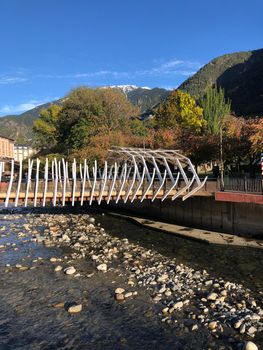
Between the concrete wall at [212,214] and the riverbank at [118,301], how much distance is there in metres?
6.96

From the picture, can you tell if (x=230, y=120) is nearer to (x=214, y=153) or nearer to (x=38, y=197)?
(x=214, y=153)

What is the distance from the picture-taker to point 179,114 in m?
61.2

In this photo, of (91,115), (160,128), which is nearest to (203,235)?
(160,128)

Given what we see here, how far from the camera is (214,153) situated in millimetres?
40406

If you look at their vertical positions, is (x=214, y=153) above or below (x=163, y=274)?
above

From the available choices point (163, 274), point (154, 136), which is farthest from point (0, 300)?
point (154, 136)

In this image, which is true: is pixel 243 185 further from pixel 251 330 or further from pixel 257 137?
pixel 251 330

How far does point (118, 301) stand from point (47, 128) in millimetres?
82318

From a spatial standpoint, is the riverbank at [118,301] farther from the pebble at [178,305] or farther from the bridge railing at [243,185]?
the bridge railing at [243,185]

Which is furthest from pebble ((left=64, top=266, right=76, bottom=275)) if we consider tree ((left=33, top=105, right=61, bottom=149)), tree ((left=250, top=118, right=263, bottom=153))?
tree ((left=33, top=105, right=61, bottom=149))

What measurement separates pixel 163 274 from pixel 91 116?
178 feet

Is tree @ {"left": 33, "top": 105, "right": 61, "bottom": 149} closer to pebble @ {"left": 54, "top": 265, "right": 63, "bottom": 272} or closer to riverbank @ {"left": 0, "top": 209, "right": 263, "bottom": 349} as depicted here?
riverbank @ {"left": 0, "top": 209, "right": 263, "bottom": 349}

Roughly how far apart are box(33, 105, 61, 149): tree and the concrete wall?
60.6 m

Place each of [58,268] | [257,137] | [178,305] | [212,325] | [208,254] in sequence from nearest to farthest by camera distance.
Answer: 1. [212,325]
2. [178,305]
3. [58,268]
4. [208,254]
5. [257,137]
